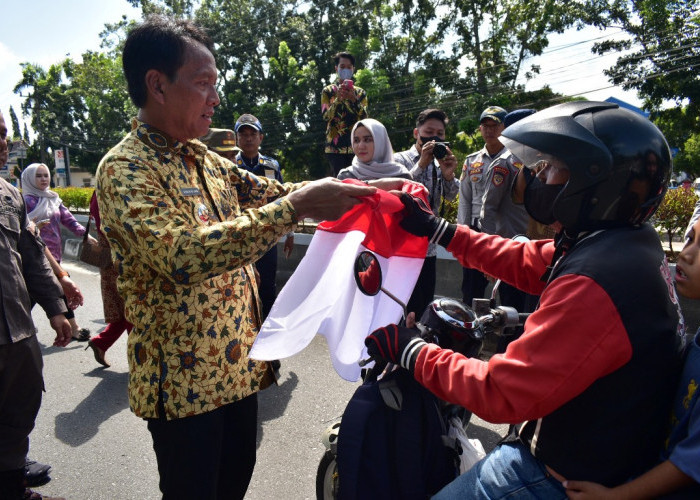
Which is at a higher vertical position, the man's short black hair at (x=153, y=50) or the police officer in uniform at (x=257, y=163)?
the man's short black hair at (x=153, y=50)

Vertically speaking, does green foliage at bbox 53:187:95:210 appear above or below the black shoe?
above

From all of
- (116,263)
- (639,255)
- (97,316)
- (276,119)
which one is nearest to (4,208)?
(116,263)

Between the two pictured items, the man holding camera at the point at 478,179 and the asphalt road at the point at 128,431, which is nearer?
the asphalt road at the point at 128,431

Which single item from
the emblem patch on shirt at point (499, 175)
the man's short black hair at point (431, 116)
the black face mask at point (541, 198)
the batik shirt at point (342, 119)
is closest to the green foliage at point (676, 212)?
the emblem patch on shirt at point (499, 175)

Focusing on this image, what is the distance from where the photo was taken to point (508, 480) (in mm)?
1461

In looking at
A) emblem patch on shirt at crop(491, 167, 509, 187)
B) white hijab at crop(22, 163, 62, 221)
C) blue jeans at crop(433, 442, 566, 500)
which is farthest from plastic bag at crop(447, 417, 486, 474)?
white hijab at crop(22, 163, 62, 221)

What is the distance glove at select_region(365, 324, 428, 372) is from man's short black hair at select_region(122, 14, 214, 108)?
1148 millimetres

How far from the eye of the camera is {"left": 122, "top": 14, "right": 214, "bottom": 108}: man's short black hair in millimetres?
1687

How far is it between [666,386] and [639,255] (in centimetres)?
35

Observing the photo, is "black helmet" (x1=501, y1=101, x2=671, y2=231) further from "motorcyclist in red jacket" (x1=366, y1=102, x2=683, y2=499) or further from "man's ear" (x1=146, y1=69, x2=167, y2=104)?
"man's ear" (x1=146, y1=69, x2=167, y2=104)

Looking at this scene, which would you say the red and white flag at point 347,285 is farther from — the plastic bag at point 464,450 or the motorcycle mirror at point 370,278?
the plastic bag at point 464,450

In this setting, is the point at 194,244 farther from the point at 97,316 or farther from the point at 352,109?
→ the point at 97,316

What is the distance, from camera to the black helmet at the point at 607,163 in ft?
4.48

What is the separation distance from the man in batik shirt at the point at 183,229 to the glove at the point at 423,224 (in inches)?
16.8
